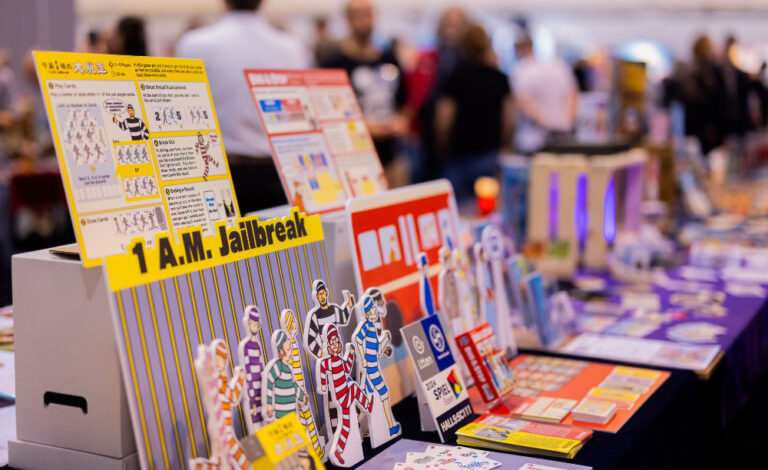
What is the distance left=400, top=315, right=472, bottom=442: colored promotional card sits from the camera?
4.87 feet

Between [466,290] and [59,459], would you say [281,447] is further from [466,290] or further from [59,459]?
[466,290]

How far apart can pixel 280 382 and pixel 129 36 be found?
91.9 inches

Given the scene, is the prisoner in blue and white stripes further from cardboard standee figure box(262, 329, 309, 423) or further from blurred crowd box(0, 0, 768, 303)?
blurred crowd box(0, 0, 768, 303)

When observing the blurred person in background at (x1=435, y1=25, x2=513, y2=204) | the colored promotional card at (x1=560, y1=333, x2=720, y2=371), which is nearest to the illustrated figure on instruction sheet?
the colored promotional card at (x1=560, y1=333, x2=720, y2=371)

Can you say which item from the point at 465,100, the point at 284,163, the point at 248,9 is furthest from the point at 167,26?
the point at 284,163

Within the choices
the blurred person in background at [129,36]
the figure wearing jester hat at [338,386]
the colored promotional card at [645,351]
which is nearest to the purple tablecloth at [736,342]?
the colored promotional card at [645,351]

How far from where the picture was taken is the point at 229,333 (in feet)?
4.33

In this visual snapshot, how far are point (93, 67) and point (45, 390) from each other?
529 millimetres

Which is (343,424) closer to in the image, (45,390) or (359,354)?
(359,354)

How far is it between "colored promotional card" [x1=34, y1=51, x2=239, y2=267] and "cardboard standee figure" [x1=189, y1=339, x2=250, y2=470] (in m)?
0.22

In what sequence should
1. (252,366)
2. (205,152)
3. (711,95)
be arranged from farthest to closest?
(711,95) → (205,152) → (252,366)

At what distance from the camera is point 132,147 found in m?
1.38

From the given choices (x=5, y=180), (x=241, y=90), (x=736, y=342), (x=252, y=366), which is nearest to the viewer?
(x=252, y=366)

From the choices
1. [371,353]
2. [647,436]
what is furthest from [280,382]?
[647,436]
